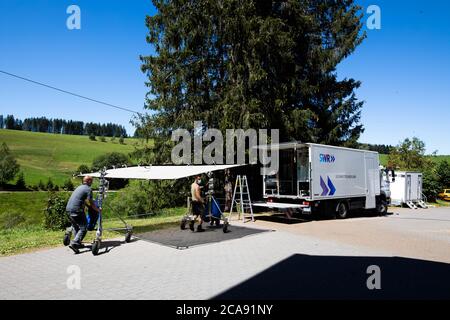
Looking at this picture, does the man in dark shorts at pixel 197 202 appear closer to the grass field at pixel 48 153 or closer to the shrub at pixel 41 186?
the grass field at pixel 48 153

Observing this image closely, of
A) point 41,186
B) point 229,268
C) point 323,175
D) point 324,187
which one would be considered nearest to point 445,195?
point 324,187

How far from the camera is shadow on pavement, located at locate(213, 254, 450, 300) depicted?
17.5ft

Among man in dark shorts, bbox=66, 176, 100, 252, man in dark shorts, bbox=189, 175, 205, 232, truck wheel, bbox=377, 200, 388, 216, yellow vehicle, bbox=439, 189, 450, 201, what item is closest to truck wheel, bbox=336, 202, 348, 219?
truck wheel, bbox=377, 200, 388, 216

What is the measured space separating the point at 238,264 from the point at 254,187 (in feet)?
39.4

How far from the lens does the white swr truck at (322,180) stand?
13.5 m

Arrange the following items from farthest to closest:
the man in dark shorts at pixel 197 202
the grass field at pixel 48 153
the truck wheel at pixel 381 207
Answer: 1. the grass field at pixel 48 153
2. the truck wheel at pixel 381 207
3. the man in dark shorts at pixel 197 202

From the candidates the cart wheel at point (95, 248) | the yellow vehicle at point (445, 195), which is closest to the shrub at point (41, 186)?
the cart wheel at point (95, 248)

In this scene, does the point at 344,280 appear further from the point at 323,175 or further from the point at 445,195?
the point at 445,195

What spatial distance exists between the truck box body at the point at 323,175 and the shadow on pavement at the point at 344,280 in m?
5.96

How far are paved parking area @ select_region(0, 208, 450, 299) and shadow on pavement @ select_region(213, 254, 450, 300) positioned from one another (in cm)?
2

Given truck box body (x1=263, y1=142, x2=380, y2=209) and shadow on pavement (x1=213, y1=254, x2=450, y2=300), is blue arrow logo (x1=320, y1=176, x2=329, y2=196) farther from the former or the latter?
shadow on pavement (x1=213, y1=254, x2=450, y2=300)

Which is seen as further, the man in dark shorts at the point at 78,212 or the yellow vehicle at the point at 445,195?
the yellow vehicle at the point at 445,195
